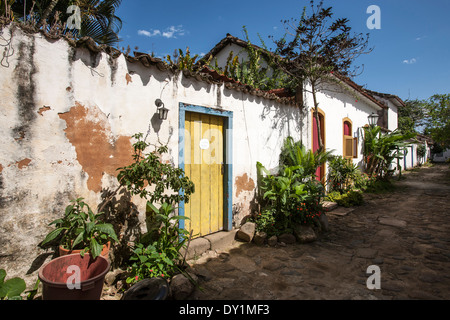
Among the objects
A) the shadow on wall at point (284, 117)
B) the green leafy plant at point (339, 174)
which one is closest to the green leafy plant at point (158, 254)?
the shadow on wall at point (284, 117)

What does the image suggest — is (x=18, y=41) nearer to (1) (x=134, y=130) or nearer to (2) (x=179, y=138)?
(1) (x=134, y=130)

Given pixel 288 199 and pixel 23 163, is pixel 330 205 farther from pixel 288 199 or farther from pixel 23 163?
pixel 23 163

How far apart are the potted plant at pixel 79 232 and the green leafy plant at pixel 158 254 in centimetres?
47

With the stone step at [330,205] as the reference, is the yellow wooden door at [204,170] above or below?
above

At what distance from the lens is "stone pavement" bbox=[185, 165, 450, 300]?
301 cm

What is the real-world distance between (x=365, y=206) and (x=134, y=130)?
7272 millimetres

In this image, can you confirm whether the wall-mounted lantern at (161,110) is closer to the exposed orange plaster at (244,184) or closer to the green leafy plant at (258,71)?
the exposed orange plaster at (244,184)

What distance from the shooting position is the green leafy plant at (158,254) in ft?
10.0

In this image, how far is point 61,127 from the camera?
9.56 ft

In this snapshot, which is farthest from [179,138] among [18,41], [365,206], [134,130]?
[365,206]

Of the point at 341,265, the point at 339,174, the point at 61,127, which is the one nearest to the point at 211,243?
the point at 341,265

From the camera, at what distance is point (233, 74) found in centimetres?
681

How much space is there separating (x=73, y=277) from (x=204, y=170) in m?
2.55

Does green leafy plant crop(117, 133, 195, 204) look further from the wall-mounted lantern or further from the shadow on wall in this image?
the shadow on wall
